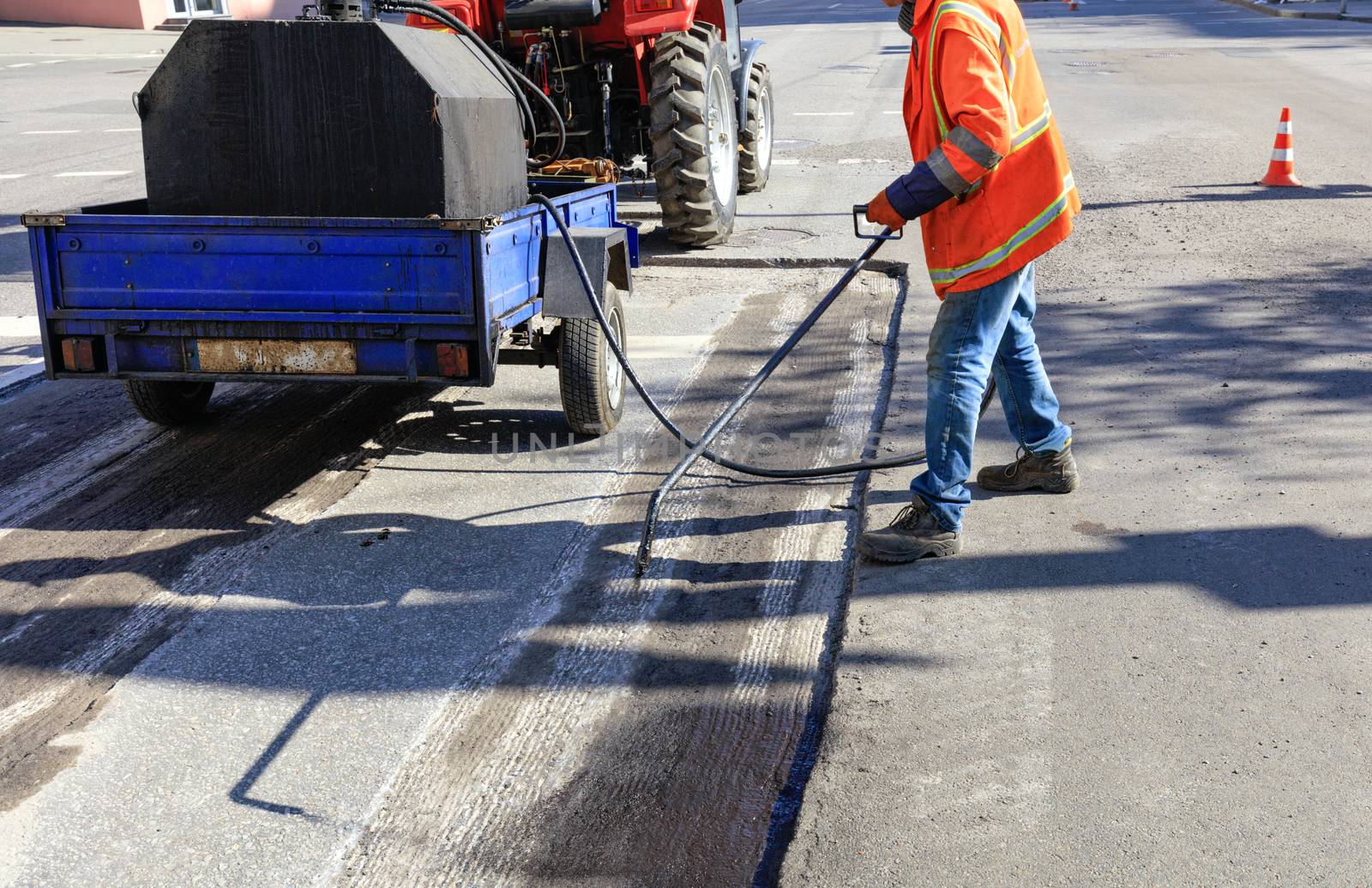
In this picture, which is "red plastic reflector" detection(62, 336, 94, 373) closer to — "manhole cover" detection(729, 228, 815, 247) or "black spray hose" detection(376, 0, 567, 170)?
"black spray hose" detection(376, 0, 567, 170)

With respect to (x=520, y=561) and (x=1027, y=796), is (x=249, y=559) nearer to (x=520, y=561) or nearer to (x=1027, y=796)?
(x=520, y=561)

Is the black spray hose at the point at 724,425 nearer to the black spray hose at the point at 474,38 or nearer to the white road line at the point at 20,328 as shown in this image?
the black spray hose at the point at 474,38

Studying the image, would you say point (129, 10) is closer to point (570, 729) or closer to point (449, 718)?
point (449, 718)

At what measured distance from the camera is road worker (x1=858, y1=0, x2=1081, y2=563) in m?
4.05

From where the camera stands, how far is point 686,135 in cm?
909

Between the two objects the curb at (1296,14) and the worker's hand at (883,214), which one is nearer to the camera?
the worker's hand at (883,214)

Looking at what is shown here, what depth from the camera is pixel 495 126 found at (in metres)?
5.70

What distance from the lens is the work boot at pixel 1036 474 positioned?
496 cm

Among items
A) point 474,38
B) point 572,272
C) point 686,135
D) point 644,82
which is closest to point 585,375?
point 572,272

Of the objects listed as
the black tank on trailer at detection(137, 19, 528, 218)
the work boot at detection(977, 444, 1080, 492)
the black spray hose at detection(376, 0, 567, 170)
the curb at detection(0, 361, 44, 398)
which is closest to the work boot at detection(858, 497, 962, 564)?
the work boot at detection(977, 444, 1080, 492)

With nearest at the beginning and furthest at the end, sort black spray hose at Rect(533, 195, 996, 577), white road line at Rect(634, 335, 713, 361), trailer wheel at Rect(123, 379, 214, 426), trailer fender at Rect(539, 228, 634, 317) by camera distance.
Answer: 1. black spray hose at Rect(533, 195, 996, 577)
2. trailer fender at Rect(539, 228, 634, 317)
3. trailer wheel at Rect(123, 379, 214, 426)
4. white road line at Rect(634, 335, 713, 361)

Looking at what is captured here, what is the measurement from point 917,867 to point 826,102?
55.6ft

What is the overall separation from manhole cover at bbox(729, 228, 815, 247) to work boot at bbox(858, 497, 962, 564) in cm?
557

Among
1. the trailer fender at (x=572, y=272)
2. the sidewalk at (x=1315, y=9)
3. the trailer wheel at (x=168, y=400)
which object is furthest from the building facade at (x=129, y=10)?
the trailer fender at (x=572, y=272)
